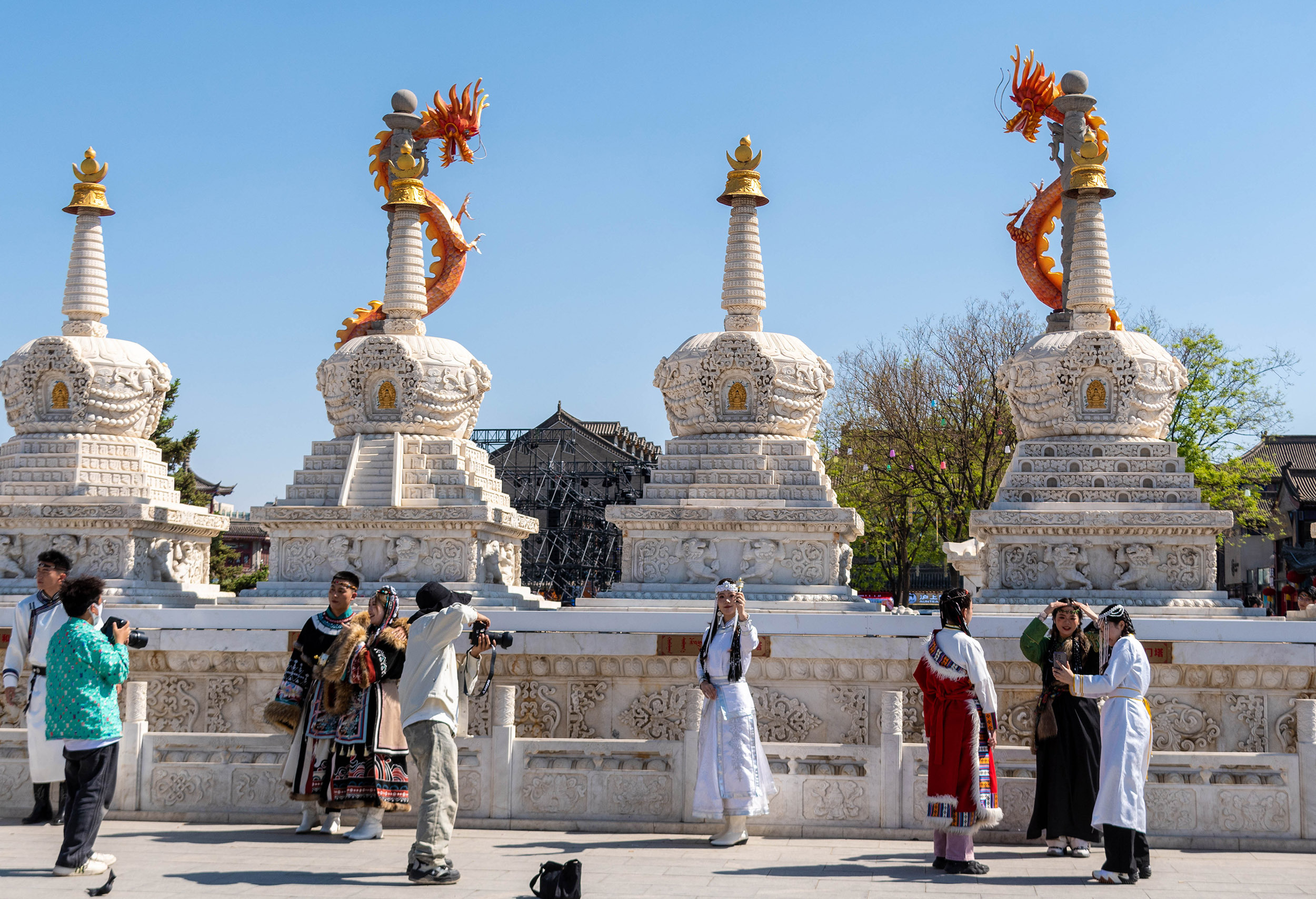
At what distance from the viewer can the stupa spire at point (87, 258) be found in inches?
948

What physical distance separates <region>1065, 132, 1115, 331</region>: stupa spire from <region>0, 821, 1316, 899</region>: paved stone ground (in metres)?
13.0

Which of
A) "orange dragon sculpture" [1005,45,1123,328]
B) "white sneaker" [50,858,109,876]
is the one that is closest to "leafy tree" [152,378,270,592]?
"orange dragon sculpture" [1005,45,1123,328]

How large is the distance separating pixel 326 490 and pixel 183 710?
10083mm

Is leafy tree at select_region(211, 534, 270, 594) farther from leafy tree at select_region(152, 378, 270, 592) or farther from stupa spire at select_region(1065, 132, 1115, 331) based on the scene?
stupa spire at select_region(1065, 132, 1115, 331)

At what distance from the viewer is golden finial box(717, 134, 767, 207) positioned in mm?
22016

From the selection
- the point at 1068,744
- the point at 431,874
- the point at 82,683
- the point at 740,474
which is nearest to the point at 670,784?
the point at 431,874

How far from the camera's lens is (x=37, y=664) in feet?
32.9

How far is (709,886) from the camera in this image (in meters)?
8.14

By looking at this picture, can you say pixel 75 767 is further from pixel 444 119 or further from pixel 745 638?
pixel 444 119

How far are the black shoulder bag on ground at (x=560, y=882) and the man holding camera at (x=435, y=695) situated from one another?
3.07 feet

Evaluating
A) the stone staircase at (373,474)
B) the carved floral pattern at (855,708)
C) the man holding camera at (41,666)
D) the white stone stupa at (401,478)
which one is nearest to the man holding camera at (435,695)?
the man holding camera at (41,666)

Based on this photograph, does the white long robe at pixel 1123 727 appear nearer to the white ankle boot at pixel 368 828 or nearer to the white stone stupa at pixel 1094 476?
the white ankle boot at pixel 368 828

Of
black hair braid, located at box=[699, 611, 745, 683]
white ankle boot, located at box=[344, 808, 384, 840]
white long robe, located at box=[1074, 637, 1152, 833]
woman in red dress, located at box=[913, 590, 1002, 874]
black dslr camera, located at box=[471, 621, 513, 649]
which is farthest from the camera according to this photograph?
white ankle boot, located at box=[344, 808, 384, 840]

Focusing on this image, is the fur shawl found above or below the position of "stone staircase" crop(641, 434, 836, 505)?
below
